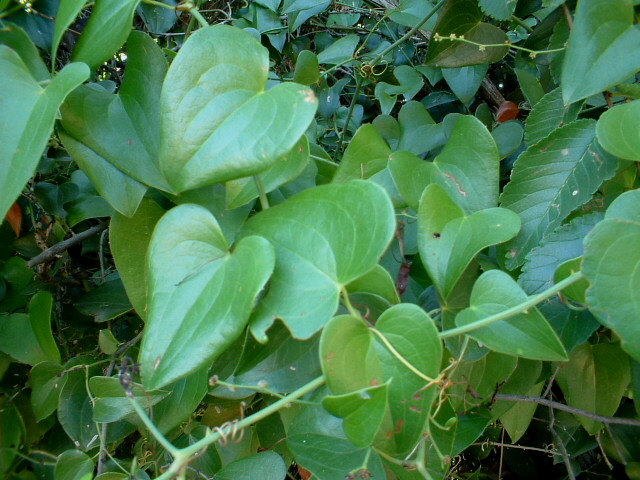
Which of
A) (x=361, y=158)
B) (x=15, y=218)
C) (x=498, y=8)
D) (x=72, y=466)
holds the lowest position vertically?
(x=72, y=466)

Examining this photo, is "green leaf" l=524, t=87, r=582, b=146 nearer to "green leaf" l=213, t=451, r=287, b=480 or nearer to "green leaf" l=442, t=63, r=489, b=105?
"green leaf" l=442, t=63, r=489, b=105

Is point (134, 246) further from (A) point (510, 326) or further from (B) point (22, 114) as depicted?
(A) point (510, 326)

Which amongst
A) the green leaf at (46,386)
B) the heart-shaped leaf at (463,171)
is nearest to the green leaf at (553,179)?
the heart-shaped leaf at (463,171)

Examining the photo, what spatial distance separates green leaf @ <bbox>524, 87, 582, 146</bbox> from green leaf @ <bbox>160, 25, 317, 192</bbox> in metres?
0.24

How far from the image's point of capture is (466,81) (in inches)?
26.9

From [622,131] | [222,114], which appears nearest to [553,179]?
[622,131]

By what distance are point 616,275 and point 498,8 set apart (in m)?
0.34

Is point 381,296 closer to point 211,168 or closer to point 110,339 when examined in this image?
point 211,168

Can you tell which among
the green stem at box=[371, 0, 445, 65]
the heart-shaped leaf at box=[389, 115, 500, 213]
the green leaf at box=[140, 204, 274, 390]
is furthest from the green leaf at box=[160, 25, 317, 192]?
the green stem at box=[371, 0, 445, 65]

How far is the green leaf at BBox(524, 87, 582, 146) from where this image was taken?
1.51 feet

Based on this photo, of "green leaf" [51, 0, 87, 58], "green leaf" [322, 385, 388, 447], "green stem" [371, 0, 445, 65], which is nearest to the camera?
"green leaf" [322, 385, 388, 447]

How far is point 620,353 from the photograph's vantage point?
482 millimetres

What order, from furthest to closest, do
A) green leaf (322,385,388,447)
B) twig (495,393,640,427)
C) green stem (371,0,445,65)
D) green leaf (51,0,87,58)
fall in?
green stem (371,0,445,65)
twig (495,393,640,427)
green leaf (51,0,87,58)
green leaf (322,385,388,447)

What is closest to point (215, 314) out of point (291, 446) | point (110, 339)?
point (291, 446)
